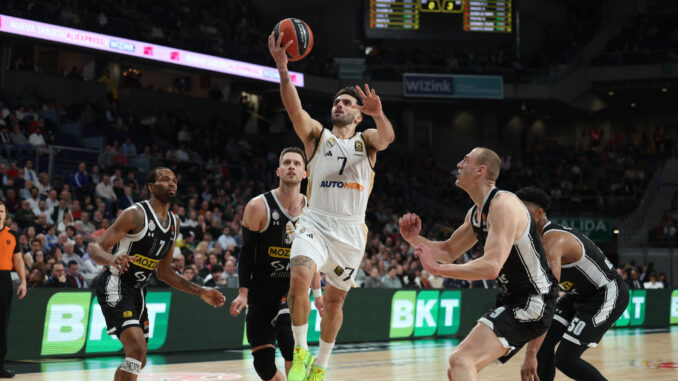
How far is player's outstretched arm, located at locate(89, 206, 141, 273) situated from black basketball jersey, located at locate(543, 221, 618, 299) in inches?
144

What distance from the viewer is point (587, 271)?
7410 mm

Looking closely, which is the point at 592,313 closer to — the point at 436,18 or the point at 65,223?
the point at 65,223

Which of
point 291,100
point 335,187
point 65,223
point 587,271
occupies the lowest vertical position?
point 587,271

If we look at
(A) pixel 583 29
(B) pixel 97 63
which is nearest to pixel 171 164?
(B) pixel 97 63

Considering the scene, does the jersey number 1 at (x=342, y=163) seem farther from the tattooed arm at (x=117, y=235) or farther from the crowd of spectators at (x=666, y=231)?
the crowd of spectators at (x=666, y=231)

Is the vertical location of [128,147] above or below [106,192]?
above

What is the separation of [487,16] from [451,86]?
4539 millimetres

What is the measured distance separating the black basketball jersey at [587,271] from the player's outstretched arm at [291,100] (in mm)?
2401

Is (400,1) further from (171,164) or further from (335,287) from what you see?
(335,287)

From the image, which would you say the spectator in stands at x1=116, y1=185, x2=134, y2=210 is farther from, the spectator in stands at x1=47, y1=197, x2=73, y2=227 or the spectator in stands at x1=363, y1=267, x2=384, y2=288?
the spectator in stands at x1=363, y1=267, x2=384, y2=288

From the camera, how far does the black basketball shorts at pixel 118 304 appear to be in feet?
21.5

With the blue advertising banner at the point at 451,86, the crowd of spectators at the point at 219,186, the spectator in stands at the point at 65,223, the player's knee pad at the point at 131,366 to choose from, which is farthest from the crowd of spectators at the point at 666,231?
the player's knee pad at the point at 131,366

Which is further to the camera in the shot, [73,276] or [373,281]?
[373,281]

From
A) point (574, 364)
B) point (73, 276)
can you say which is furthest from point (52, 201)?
point (574, 364)
